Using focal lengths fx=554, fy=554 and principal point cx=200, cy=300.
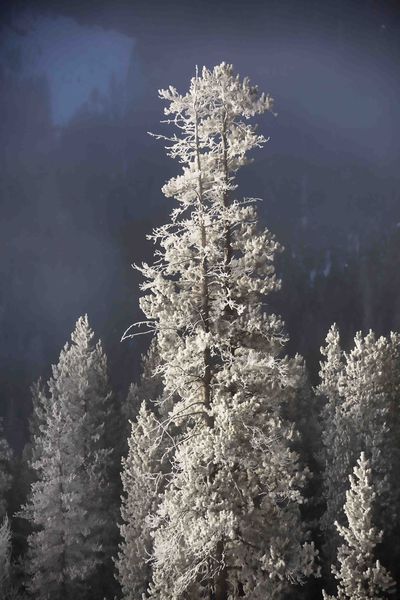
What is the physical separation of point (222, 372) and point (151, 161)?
12644 centimetres

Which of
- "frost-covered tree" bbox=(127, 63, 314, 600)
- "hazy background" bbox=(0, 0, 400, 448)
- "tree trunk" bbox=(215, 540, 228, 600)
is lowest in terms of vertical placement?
"tree trunk" bbox=(215, 540, 228, 600)

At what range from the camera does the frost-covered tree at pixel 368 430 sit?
27.9 m

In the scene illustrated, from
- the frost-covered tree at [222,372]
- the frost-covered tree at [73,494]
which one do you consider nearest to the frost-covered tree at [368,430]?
the frost-covered tree at [73,494]

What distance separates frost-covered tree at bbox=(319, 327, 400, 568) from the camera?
27.9 meters

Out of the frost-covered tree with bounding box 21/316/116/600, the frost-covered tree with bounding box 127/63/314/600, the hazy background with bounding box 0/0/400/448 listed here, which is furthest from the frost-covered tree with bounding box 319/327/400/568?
the hazy background with bounding box 0/0/400/448

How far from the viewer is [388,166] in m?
110

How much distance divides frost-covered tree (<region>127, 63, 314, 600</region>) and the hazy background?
241 feet

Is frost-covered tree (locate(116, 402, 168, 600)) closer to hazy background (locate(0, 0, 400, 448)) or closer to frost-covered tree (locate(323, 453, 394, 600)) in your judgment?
frost-covered tree (locate(323, 453, 394, 600))

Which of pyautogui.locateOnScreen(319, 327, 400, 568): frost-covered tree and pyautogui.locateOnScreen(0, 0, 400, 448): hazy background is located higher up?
pyautogui.locateOnScreen(0, 0, 400, 448): hazy background

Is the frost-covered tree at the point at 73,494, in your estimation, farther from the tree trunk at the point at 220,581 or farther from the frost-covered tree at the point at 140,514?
the tree trunk at the point at 220,581

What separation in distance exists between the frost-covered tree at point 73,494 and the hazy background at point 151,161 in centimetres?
5616

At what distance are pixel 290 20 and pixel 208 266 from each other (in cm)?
9583

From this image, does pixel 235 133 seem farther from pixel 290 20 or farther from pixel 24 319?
pixel 24 319

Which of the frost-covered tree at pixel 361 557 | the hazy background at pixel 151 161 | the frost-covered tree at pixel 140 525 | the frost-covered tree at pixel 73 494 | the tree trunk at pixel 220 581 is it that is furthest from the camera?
the hazy background at pixel 151 161
